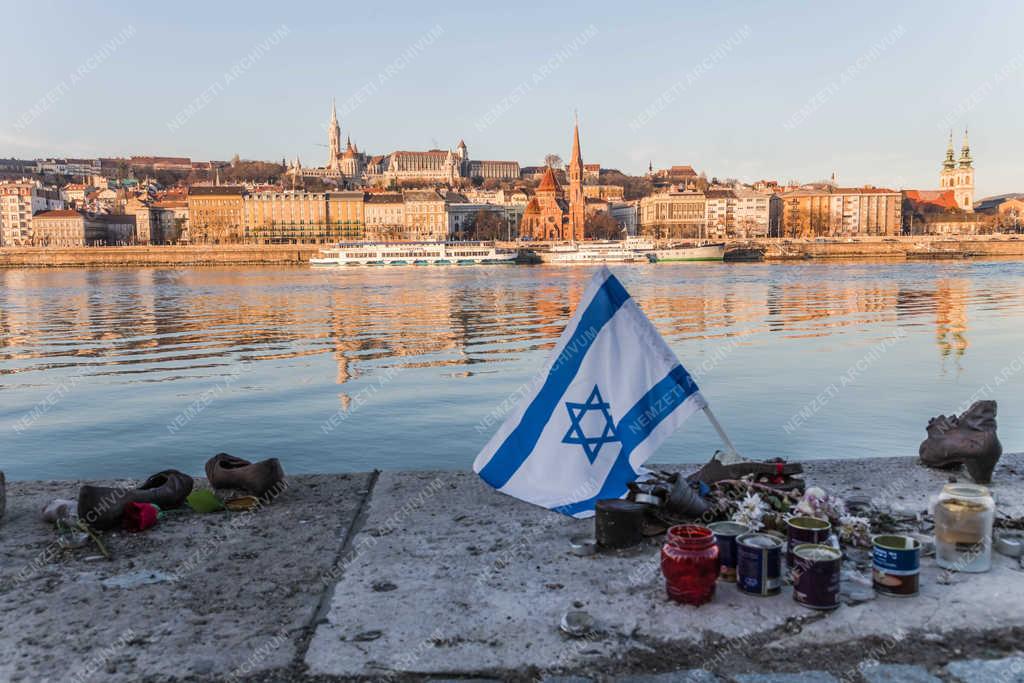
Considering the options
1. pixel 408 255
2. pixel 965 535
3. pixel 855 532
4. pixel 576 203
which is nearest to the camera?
pixel 965 535

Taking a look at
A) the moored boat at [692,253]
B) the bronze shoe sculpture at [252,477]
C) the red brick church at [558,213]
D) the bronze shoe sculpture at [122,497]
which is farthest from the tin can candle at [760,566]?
the red brick church at [558,213]

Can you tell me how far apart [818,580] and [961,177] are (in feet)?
483

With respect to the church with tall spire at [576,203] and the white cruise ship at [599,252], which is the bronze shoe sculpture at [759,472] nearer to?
the white cruise ship at [599,252]

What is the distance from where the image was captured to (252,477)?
4.44 meters

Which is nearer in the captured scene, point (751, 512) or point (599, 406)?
point (751, 512)

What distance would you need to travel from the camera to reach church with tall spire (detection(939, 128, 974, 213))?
429ft

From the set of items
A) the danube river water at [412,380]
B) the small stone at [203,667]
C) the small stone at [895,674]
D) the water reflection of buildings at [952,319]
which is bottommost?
the danube river water at [412,380]

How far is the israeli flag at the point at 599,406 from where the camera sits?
4.11m

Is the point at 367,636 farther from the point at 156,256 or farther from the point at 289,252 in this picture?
the point at 156,256

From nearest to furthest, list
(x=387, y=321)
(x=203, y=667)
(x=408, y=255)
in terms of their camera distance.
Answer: (x=203, y=667)
(x=387, y=321)
(x=408, y=255)

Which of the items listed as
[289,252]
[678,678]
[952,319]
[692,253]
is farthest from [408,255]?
[678,678]

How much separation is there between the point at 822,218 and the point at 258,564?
425ft

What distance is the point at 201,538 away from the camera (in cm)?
389

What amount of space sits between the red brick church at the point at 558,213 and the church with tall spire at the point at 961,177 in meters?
59.1
